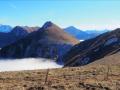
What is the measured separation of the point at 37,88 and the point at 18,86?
2.67 m

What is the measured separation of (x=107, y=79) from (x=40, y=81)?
720 centimetres

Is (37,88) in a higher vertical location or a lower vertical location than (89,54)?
lower

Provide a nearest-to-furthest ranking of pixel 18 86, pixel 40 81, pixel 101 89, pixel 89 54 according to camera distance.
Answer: pixel 101 89
pixel 18 86
pixel 40 81
pixel 89 54

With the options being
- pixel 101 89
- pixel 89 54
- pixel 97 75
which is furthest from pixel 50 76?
pixel 89 54

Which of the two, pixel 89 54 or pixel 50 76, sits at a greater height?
pixel 89 54

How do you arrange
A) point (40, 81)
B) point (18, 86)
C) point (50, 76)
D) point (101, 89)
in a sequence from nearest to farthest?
point (101, 89) < point (18, 86) < point (40, 81) < point (50, 76)

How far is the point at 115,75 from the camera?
39.6 meters

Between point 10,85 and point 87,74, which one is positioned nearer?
point 10,85

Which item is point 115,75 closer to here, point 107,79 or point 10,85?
point 107,79

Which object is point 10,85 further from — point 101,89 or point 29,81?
point 101,89

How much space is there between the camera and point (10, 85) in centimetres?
3638

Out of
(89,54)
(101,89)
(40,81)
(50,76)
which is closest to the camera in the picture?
(101,89)

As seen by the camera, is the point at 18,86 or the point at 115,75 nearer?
the point at 18,86

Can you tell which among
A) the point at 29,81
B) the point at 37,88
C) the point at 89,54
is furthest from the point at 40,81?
the point at 89,54
